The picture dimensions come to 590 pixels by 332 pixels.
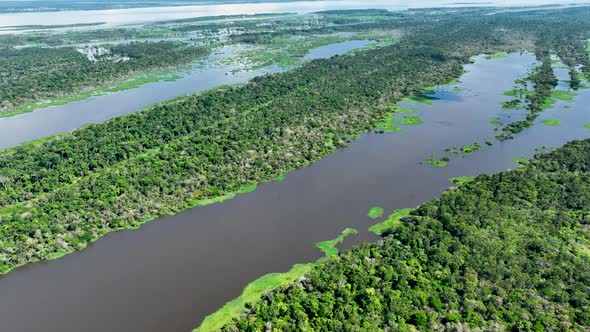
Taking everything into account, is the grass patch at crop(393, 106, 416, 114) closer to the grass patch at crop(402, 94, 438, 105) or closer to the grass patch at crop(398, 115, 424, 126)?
the grass patch at crop(398, 115, 424, 126)

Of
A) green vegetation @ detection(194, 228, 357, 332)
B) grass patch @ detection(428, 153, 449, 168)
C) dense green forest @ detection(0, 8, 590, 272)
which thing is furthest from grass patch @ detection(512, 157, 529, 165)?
green vegetation @ detection(194, 228, 357, 332)

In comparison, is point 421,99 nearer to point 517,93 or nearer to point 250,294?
point 517,93

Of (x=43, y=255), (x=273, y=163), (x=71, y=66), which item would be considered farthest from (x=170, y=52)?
(x=43, y=255)

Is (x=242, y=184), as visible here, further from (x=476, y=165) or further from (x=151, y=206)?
(x=476, y=165)

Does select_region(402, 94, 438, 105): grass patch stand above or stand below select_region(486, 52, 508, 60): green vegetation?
below

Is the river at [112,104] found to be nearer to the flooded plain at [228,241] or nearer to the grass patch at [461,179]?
the flooded plain at [228,241]

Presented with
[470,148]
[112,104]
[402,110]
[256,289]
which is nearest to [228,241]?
[256,289]
